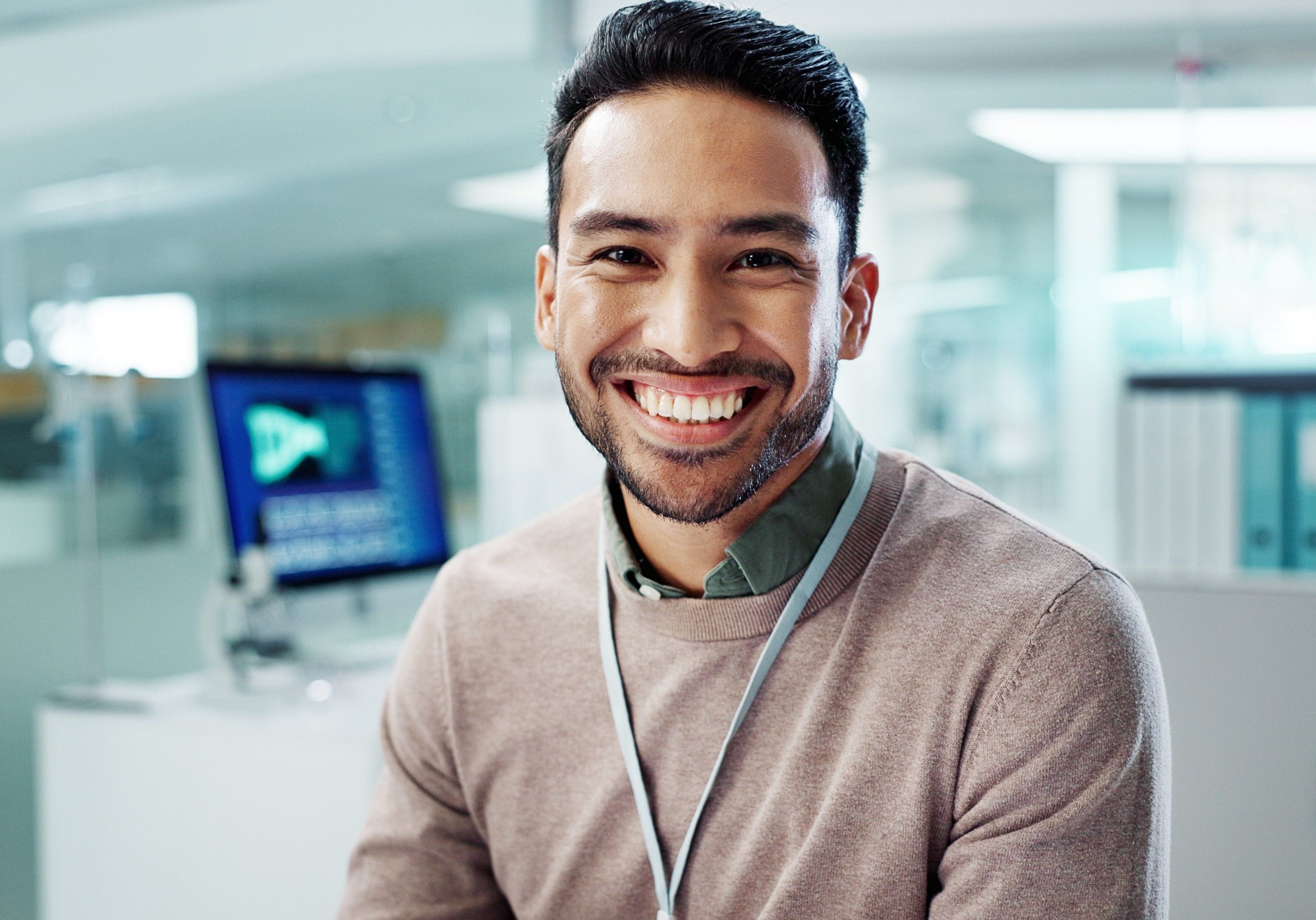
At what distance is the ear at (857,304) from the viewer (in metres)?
1.05

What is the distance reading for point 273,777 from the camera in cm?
173

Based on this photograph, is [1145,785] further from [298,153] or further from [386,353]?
[386,353]

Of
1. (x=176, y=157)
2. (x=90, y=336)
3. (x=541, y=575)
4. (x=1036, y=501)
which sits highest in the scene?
(x=176, y=157)

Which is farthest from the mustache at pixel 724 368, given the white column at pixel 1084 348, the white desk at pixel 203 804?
the white column at pixel 1084 348

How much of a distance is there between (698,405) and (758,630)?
198mm

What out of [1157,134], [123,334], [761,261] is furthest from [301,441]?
[1157,134]

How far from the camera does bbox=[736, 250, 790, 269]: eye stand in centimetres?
94

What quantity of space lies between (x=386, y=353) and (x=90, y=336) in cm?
406

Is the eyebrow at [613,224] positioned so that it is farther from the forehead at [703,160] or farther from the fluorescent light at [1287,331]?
the fluorescent light at [1287,331]

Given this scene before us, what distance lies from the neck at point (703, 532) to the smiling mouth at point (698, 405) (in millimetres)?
75

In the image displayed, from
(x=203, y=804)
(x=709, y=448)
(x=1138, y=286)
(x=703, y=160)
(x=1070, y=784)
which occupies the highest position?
(x=1138, y=286)

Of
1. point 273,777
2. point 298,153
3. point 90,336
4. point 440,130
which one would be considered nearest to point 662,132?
point 273,777

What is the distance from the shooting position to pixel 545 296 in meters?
1.11

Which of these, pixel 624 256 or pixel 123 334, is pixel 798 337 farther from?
pixel 123 334
